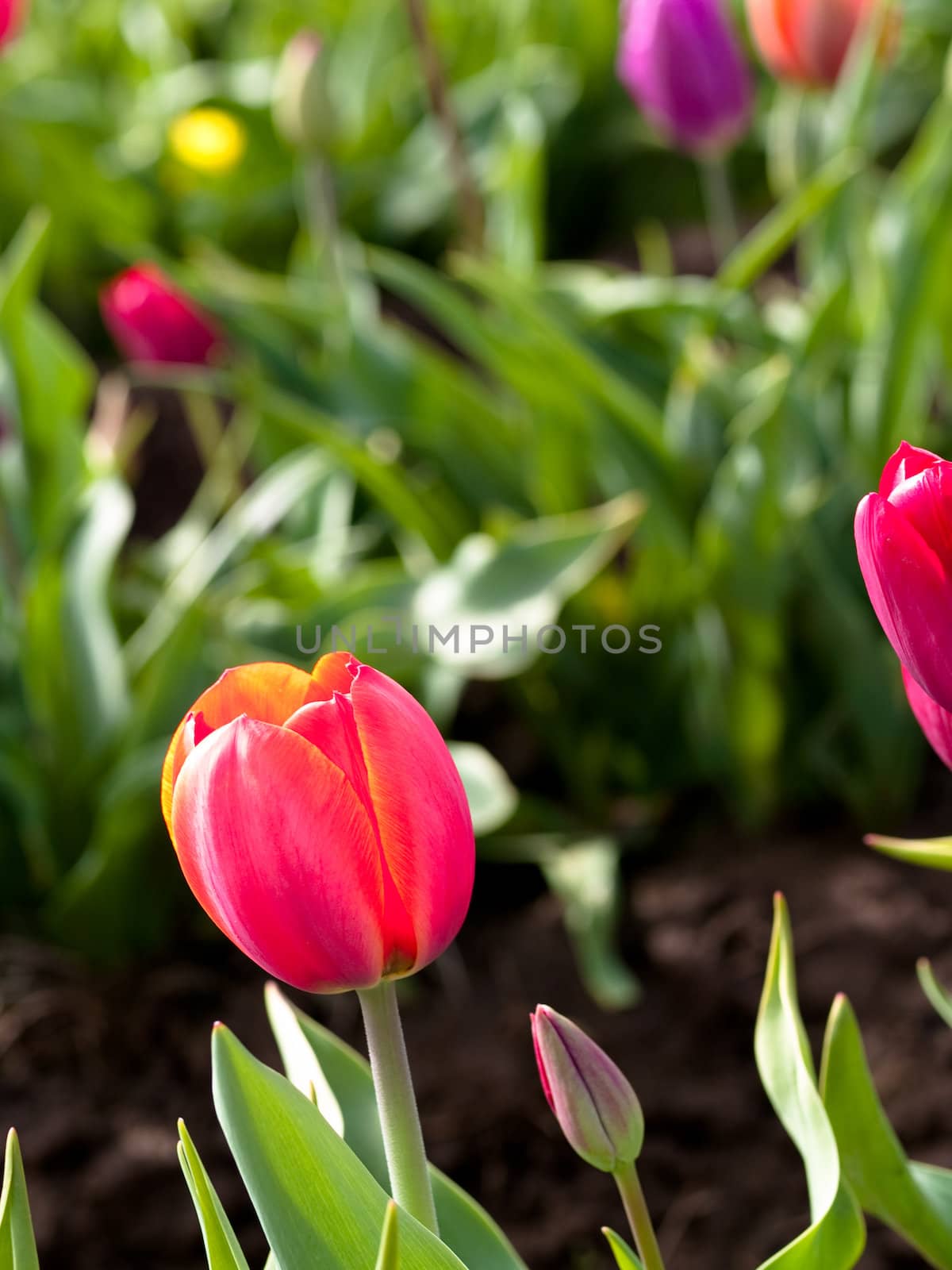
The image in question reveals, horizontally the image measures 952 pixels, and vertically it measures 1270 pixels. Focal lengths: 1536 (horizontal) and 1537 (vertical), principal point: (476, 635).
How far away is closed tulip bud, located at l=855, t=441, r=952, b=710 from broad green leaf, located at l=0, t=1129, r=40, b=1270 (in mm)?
384

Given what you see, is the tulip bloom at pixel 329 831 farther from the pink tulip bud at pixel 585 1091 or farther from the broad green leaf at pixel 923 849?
the broad green leaf at pixel 923 849

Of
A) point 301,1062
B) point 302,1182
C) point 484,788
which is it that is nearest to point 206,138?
point 484,788

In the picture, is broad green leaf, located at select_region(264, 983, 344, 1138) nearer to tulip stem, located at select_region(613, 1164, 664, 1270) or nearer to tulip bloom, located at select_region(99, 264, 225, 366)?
tulip stem, located at select_region(613, 1164, 664, 1270)

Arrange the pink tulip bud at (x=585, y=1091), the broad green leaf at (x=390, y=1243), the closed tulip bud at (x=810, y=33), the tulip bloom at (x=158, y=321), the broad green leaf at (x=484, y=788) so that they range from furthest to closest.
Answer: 1. the tulip bloom at (x=158, y=321)
2. the closed tulip bud at (x=810, y=33)
3. the broad green leaf at (x=484, y=788)
4. the pink tulip bud at (x=585, y=1091)
5. the broad green leaf at (x=390, y=1243)

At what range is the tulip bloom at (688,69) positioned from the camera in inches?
55.9

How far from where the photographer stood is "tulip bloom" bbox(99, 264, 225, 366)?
1.53 m

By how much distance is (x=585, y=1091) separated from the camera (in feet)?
1.94

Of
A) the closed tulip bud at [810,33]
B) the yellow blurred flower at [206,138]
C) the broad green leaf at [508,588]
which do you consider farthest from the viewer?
the yellow blurred flower at [206,138]

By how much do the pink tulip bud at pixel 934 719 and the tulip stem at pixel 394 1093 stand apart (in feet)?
0.79

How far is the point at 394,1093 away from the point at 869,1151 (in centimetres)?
28

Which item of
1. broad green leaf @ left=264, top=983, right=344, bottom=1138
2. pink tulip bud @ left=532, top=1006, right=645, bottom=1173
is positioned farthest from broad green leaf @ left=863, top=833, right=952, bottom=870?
broad green leaf @ left=264, top=983, right=344, bottom=1138

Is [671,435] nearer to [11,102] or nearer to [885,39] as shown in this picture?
[885,39]

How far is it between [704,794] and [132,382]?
1276mm

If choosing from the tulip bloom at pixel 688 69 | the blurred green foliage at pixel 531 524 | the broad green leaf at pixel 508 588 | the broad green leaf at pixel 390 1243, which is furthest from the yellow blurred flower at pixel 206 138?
the broad green leaf at pixel 390 1243
